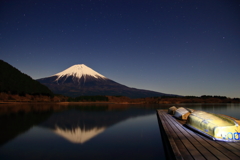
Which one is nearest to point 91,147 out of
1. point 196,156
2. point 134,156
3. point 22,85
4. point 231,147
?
point 134,156

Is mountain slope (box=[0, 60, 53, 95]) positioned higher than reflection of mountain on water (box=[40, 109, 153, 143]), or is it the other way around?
mountain slope (box=[0, 60, 53, 95])

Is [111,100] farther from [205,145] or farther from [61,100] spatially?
[205,145]

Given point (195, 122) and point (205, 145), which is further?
point (195, 122)

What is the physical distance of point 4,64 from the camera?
98.5m

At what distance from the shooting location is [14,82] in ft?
280

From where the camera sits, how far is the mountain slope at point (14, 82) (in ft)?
→ 256

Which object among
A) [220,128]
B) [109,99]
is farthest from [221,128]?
[109,99]

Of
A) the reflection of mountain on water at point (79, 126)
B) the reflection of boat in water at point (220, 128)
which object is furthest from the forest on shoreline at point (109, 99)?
the reflection of boat in water at point (220, 128)

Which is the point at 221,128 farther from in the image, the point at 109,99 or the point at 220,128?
the point at 109,99

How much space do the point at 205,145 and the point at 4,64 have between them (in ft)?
378

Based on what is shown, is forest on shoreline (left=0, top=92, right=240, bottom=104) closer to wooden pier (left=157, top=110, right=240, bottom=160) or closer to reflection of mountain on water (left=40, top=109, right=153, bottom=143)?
reflection of mountain on water (left=40, top=109, right=153, bottom=143)

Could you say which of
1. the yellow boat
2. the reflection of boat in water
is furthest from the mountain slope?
the yellow boat

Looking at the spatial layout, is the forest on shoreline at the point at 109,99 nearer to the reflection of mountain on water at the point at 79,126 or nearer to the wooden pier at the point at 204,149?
the reflection of mountain on water at the point at 79,126

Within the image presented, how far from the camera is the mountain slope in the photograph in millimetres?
77981
